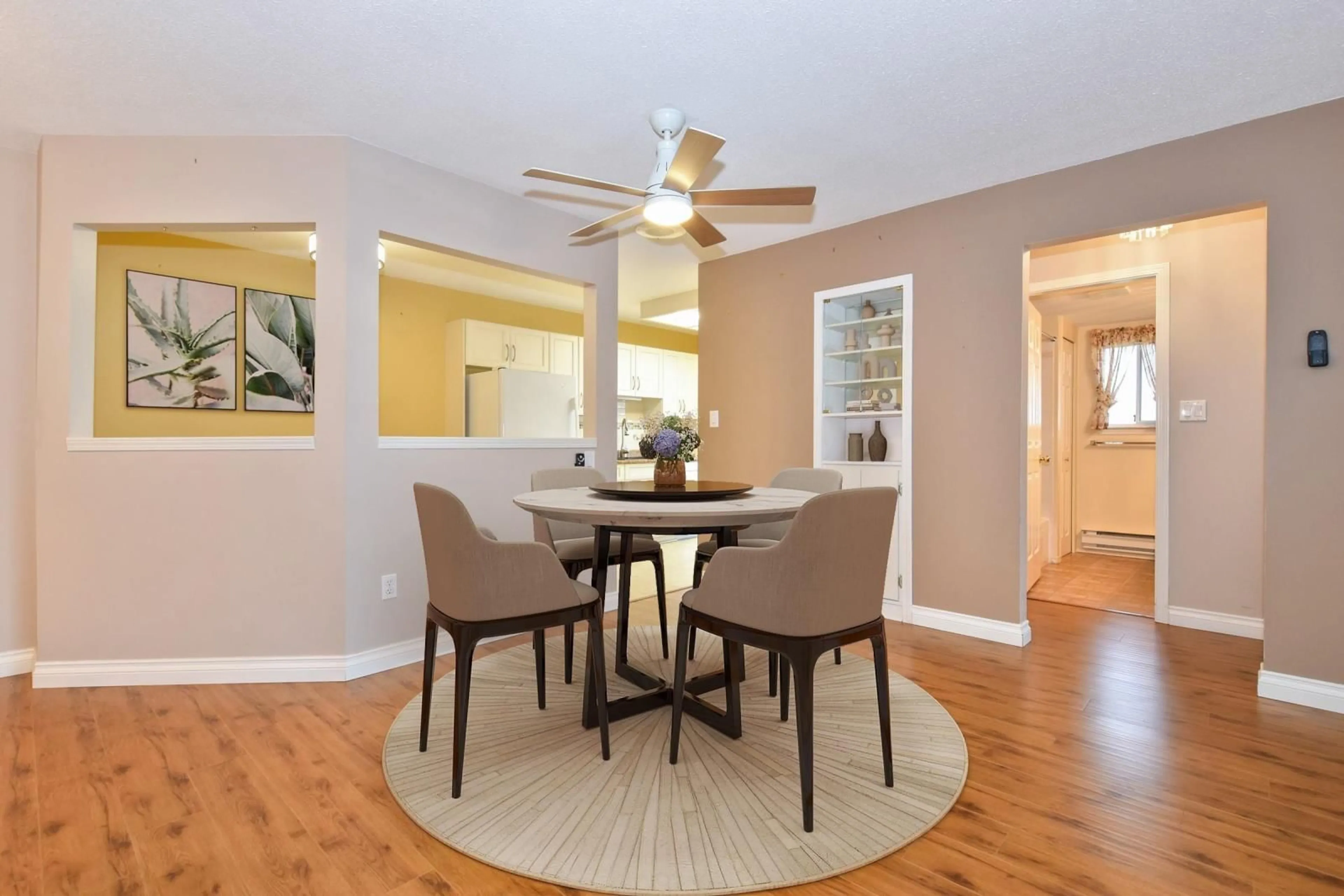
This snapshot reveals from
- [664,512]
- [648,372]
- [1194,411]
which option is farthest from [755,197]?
[648,372]

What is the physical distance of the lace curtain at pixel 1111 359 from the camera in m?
6.05

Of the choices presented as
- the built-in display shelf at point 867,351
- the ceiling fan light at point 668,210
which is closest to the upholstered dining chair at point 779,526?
the ceiling fan light at point 668,210

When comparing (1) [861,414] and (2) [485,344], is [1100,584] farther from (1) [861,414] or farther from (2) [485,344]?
(2) [485,344]

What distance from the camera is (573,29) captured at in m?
2.05

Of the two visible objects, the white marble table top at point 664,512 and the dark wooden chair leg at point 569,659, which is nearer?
the white marble table top at point 664,512

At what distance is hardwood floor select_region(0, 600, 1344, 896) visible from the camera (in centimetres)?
149

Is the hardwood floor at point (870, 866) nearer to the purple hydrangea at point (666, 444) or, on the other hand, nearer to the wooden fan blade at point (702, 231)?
the purple hydrangea at point (666, 444)

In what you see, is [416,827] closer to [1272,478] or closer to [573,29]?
[573,29]

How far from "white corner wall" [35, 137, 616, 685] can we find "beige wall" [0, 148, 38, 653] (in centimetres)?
17

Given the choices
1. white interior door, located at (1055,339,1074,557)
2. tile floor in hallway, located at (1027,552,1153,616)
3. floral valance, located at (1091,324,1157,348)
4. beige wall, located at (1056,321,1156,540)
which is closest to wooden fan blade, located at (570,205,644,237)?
tile floor in hallway, located at (1027,552,1153,616)

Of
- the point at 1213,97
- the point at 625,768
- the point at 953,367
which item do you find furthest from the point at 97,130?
the point at 1213,97

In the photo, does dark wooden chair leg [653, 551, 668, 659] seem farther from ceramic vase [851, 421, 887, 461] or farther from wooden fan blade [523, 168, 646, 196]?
ceramic vase [851, 421, 887, 461]

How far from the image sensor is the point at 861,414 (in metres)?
3.99

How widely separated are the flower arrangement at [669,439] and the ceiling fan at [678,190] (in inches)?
31.2
